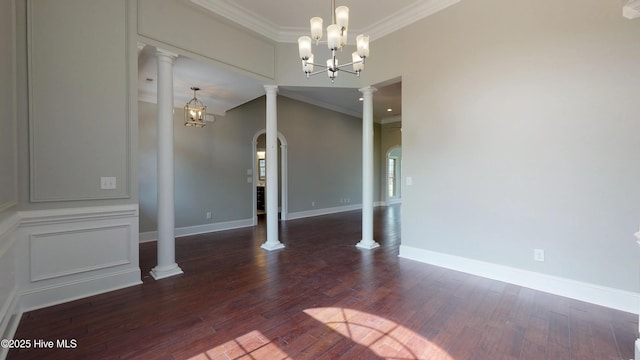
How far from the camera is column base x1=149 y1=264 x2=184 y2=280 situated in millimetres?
3160

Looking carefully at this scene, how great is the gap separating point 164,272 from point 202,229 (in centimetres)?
243

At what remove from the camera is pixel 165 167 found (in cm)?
322

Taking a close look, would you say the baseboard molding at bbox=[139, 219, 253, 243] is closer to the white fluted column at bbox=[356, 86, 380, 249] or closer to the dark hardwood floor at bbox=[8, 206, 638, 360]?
the dark hardwood floor at bbox=[8, 206, 638, 360]

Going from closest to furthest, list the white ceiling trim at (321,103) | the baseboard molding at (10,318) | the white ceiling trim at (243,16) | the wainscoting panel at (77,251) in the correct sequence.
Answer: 1. the baseboard molding at (10,318)
2. the wainscoting panel at (77,251)
3. the white ceiling trim at (243,16)
4. the white ceiling trim at (321,103)

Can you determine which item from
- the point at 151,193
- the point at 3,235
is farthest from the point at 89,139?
the point at 151,193

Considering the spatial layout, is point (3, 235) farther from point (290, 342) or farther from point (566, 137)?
point (566, 137)

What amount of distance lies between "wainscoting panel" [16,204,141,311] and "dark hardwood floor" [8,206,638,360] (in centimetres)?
16

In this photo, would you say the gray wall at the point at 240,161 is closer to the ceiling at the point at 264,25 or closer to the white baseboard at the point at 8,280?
the ceiling at the point at 264,25

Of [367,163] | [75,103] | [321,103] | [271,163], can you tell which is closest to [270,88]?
[271,163]

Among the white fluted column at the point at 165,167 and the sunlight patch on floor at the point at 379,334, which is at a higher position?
the white fluted column at the point at 165,167

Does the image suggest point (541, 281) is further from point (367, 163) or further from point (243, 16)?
point (243, 16)

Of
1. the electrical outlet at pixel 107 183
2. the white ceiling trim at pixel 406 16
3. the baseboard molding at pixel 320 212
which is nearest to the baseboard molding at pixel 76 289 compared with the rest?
the electrical outlet at pixel 107 183

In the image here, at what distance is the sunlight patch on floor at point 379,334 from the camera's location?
1844mm

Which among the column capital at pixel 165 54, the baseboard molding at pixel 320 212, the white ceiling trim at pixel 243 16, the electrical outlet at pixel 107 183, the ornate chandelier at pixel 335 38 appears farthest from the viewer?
the baseboard molding at pixel 320 212
